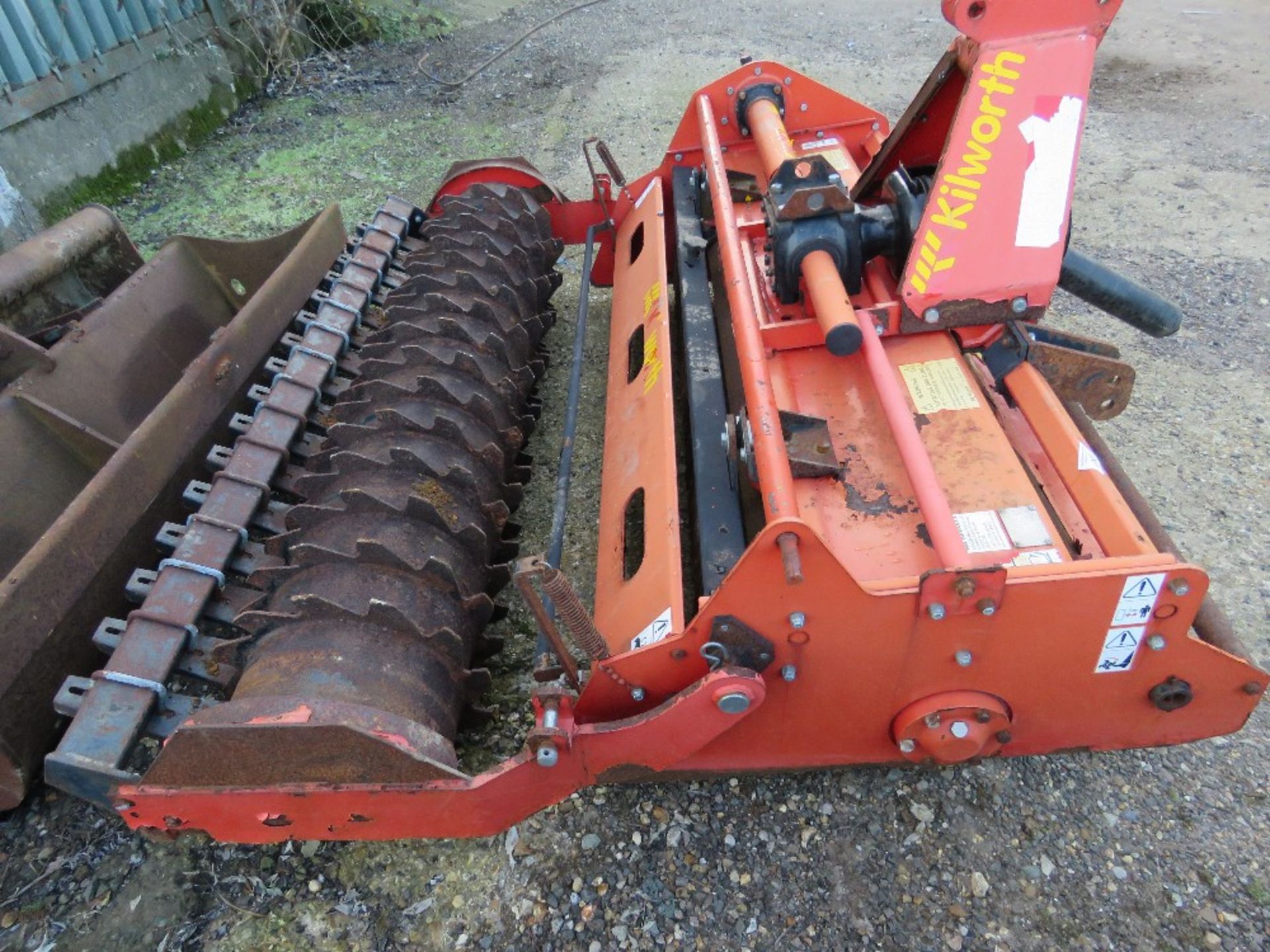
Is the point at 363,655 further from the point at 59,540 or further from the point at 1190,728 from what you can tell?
the point at 1190,728

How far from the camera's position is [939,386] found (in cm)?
219

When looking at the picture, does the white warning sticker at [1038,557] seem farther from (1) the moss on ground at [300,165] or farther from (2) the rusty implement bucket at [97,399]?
(1) the moss on ground at [300,165]

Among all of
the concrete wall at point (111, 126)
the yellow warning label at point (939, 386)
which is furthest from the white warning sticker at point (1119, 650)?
the concrete wall at point (111, 126)

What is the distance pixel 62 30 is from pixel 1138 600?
20.6ft

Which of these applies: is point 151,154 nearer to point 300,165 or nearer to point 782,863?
point 300,165

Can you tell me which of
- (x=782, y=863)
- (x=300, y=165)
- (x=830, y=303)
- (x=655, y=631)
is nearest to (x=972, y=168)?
(x=830, y=303)

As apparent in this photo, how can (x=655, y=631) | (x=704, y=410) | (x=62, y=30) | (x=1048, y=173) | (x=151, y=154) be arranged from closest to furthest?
(x=655, y=631) < (x=1048, y=173) < (x=704, y=410) < (x=62, y=30) < (x=151, y=154)

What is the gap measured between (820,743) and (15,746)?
1.84m

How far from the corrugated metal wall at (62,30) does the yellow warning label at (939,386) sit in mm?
5253

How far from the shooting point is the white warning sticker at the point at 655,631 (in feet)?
5.98

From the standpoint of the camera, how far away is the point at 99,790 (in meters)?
1.72

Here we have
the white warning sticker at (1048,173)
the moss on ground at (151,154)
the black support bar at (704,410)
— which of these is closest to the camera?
the white warning sticker at (1048,173)

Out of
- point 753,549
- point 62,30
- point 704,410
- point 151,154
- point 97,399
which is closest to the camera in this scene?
point 753,549

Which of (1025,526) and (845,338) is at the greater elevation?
(845,338)
